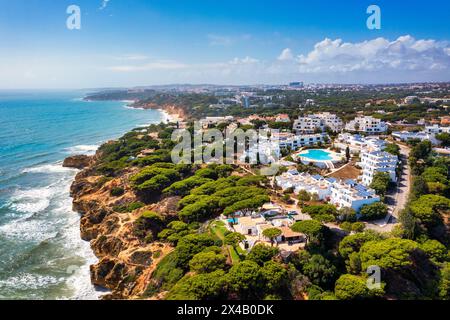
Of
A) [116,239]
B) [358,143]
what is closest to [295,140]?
[358,143]

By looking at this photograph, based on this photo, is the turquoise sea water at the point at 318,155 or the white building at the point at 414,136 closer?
the turquoise sea water at the point at 318,155

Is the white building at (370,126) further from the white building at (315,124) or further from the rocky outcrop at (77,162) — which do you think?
the rocky outcrop at (77,162)

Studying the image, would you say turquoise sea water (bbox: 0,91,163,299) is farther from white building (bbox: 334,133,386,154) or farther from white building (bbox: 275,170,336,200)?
white building (bbox: 334,133,386,154)

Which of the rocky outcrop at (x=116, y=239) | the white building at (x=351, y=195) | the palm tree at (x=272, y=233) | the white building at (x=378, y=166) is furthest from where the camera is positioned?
the white building at (x=378, y=166)

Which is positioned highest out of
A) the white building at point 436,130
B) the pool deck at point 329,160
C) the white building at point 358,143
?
the white building at point 436,130

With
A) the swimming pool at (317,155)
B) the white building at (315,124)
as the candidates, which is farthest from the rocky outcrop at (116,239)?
the white building at (315,124)

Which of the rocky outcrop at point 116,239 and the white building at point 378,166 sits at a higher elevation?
the white building at point 378,166

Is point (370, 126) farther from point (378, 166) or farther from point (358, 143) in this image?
point (378, 166)
